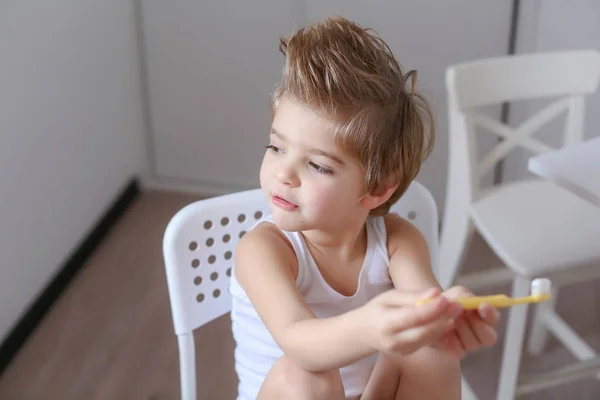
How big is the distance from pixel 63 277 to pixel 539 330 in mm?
1213

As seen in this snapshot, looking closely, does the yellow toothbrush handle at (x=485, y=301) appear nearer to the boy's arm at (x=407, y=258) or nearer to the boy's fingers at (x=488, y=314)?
the boy's fingers at (x=488, y=314)

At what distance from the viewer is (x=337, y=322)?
2.35 feet

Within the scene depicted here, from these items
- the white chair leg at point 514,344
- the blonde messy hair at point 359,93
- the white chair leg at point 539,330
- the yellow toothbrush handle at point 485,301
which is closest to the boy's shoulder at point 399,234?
the blonde messy hair at point 359,93

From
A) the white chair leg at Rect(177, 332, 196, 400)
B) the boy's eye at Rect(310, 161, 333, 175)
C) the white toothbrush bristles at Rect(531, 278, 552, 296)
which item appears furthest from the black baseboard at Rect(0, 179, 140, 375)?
the white toothbrush bristles at Rect(531, 278, 552, 296)

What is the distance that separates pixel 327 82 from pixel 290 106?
5 centimetres

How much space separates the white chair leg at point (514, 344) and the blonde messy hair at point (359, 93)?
0.57 m

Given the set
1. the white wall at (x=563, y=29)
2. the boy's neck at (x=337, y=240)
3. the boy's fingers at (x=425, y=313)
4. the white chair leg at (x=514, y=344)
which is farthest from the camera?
the white wall at (x=563, y=29)

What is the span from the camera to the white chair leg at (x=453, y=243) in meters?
1.45

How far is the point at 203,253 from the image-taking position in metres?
0.95

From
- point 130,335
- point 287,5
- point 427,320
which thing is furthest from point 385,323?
point 287,5

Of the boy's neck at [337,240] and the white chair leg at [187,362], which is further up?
the boy's neck at [337,240]

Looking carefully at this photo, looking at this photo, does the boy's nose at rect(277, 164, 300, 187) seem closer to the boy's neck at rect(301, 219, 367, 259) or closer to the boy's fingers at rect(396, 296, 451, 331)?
the boy's neck at rect(301, 219, 367, 259)

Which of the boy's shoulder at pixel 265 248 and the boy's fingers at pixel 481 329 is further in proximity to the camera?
the boy's shoulder at pixel 265 248

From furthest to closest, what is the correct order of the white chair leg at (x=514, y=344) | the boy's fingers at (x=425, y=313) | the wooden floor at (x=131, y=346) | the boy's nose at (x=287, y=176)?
1. the wooden floor at (x=131, y=346)
2. the white chair leg at (x=514, y=344)
3. the boy's nose at (x=287, y=176)
4. the boy's fingers at (x=425, y=313)
